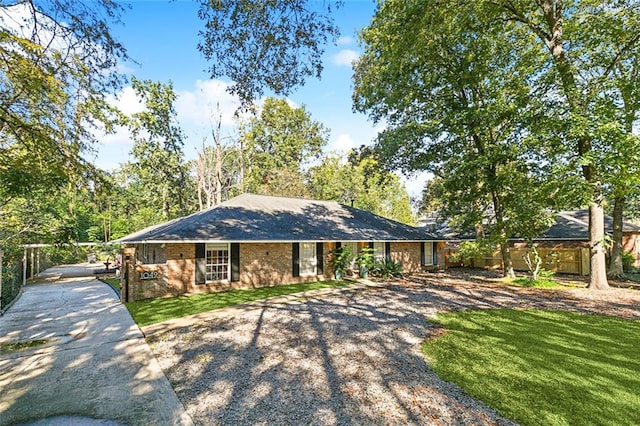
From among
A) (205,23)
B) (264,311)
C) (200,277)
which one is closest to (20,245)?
(200,277)

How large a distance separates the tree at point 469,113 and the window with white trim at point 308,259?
7.10 meters

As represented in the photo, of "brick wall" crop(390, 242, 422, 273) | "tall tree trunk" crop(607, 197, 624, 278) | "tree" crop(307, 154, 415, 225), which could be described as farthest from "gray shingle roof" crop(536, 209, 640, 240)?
"tree" crop(307, 154, 415, 225)

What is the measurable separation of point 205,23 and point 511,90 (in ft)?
45.4

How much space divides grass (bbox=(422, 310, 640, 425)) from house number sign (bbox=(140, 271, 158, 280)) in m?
9.05

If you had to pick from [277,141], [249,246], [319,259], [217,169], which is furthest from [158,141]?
[319,259]

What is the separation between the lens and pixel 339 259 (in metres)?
15.1

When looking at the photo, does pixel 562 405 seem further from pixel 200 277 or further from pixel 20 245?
pixel 20 245

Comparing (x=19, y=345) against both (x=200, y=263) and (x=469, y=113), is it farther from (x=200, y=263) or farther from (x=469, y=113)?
(x=469, y=113)

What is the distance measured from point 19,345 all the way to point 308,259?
1008 cm

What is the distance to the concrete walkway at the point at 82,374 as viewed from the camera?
3.84 m

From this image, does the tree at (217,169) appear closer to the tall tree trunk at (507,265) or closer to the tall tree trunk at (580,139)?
the tall tree trunk at (507,265)

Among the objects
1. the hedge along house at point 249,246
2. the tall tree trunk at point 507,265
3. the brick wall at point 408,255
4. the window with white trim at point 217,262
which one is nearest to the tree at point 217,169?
the hedge along house at point 249,246

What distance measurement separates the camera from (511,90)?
13758 millimetres

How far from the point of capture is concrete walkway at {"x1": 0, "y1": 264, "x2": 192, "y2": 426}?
12.6 feet
